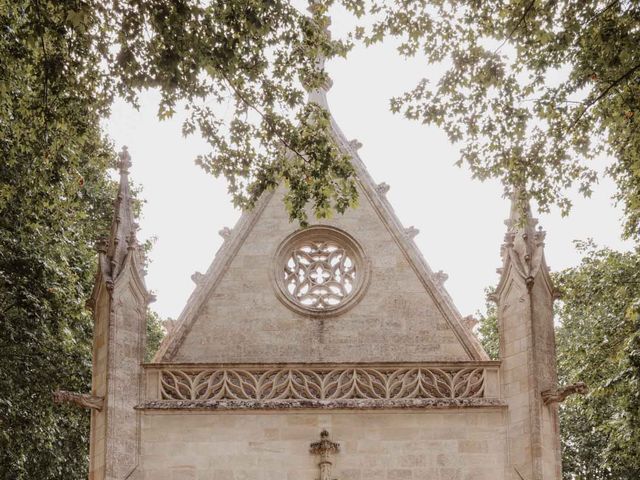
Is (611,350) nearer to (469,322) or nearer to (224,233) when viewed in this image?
(469,322)

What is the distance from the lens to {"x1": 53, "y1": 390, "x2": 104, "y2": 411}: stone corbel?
44.5 ft

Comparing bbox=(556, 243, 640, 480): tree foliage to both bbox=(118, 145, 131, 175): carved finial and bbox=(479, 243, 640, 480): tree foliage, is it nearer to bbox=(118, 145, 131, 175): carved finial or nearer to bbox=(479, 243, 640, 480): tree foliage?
bbox=(479, 243, 640, 480): tree foliage

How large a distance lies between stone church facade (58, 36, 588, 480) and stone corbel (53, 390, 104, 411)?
0.07 ft

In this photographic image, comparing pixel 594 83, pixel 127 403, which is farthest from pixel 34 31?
pixel 594 83

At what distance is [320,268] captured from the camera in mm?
16141

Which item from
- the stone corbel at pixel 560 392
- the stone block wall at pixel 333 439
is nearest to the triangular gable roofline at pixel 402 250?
the stone block wall at pixel 333 439

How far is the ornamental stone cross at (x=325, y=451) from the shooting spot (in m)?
13.8

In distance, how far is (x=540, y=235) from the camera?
14461 millimetres

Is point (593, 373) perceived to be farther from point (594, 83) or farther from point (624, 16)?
point (624, 16)

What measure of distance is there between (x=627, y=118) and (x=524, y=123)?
3.54ft

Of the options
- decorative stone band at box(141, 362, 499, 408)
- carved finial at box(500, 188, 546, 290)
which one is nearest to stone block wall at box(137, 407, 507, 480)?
decorative stone band at box(141, 362, 499, 408)

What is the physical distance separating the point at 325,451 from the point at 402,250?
333 cm

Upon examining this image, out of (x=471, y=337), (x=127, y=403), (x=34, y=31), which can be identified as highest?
(x=34, y=31)

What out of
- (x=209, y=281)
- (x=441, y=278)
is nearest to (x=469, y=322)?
(x=441, y=278)
